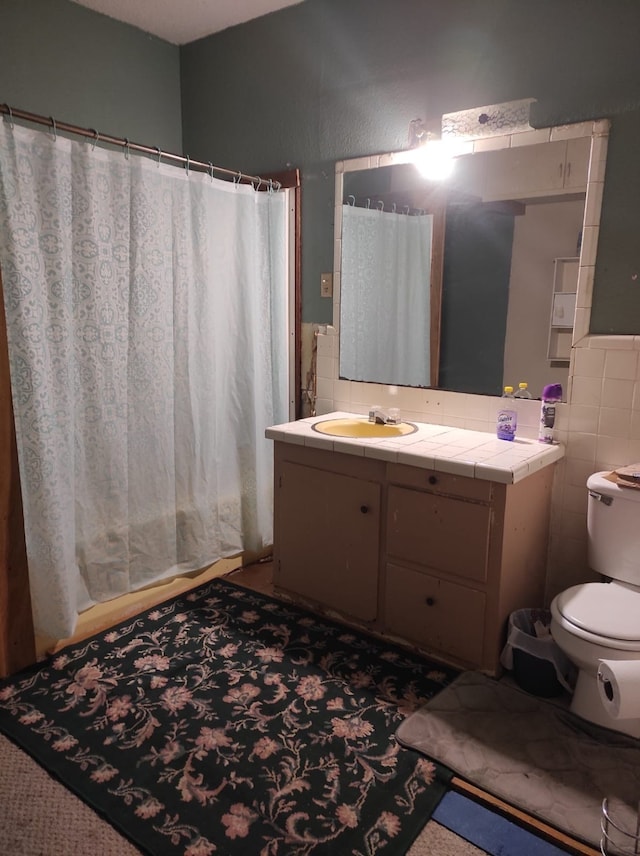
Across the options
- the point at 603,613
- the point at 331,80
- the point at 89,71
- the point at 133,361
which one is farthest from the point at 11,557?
the point at 331,80

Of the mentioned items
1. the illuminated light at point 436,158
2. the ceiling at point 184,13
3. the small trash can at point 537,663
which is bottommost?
the small trash can at point 537,663

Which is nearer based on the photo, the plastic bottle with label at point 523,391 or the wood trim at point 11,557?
the wood trim at point 11,557

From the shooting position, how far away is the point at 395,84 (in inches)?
100

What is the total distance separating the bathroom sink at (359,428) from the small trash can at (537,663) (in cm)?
85

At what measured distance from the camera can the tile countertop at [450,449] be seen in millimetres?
2006

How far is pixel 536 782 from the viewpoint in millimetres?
1666

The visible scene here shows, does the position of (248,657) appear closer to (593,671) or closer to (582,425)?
(593,671)

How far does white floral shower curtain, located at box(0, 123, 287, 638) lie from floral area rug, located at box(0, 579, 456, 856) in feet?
0.92

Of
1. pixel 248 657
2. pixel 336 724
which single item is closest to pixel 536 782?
pixel 336 724

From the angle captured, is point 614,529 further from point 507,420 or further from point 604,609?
point 507,420

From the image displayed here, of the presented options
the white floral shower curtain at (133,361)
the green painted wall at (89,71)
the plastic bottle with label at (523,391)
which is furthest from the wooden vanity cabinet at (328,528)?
the green painted wall at (89,71)

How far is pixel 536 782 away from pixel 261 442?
1.80 meters

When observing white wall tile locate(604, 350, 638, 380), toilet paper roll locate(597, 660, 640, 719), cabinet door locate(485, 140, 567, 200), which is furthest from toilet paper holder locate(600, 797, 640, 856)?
cabinet door locate(485, 140, 567, 200)

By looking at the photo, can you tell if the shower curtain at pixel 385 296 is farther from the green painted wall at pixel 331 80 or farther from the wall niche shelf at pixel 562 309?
Result: the wall niche shelf at pixel 562 309
